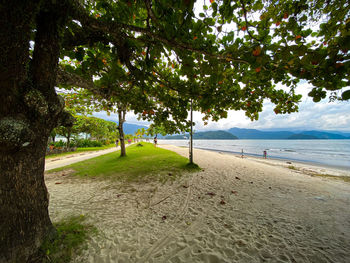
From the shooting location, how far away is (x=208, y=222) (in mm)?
3281

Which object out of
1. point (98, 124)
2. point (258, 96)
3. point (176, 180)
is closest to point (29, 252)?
point (176, 180)

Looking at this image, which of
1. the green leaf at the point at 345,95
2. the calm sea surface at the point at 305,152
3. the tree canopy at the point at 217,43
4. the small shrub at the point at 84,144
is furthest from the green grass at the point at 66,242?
the small shrub at the point at 84,144

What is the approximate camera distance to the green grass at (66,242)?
2145mm

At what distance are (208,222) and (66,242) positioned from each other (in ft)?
10.5

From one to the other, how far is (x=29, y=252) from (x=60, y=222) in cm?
127

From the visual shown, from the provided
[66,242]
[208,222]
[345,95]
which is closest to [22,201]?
[66,242]

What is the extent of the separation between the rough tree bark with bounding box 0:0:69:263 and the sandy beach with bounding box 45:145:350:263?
1.08 m

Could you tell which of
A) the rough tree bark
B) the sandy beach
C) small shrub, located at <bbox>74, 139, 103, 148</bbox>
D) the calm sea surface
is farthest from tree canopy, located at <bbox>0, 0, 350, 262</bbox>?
small shrub, located at <bbox>74, 139, 103, 148</bbox>

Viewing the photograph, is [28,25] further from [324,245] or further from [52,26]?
[324,245]

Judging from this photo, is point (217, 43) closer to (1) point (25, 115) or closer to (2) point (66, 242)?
(1) point (25, 115)

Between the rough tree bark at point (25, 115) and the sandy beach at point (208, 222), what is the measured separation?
1.08 metres

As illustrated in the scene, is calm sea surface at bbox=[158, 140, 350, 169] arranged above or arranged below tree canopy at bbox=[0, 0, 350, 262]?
below

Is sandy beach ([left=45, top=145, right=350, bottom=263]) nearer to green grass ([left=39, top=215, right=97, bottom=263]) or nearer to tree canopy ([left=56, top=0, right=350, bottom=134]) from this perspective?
green grass ([left=39, top=215, right=97, bottom=263])

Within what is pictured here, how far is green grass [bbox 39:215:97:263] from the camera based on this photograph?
7.04ft
